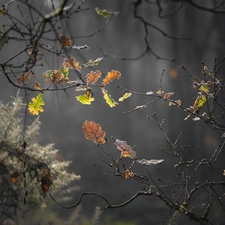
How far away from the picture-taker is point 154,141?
17.5 meters

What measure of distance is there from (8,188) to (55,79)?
2.42 metres

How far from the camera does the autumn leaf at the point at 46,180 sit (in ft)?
16.1

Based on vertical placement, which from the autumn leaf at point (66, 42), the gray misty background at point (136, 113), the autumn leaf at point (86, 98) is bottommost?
the autumn leaf at point (86, 98)

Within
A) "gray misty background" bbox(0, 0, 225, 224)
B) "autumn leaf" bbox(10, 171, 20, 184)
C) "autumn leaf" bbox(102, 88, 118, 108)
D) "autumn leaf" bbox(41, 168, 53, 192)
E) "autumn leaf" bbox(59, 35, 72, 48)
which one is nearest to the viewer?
"autumn leaf" bbox(59, 35, 72, 48)

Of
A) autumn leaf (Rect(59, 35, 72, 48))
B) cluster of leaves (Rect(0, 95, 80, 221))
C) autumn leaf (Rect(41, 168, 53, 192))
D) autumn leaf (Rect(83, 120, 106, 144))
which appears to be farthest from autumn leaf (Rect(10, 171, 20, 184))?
autumn leaf (Rect(59, 35, 72, 48))

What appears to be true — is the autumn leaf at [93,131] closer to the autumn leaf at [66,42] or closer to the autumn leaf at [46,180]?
the autumn leaf at [66,42]

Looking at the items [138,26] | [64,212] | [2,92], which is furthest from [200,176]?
[2,92]

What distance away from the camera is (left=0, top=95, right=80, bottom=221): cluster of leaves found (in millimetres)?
4883

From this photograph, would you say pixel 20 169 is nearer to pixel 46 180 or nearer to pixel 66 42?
pixel 46 180

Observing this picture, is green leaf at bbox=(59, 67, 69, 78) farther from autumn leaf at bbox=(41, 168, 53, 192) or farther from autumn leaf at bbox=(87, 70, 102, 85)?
autumn leaf at bbox=(41, 168, 53, 192)

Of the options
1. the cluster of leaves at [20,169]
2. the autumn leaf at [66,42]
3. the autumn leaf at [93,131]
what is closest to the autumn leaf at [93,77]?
the autumn leaf at [66,42]

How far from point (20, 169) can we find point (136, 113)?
17699 mm

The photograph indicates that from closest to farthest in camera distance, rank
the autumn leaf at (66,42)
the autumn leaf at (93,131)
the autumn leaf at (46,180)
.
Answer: the autumn leaf at (66,42) < the autumn leaf at (93,131) < the autumn leaf at (46,180)

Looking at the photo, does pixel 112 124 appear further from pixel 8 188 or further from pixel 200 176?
pixel 8 188
